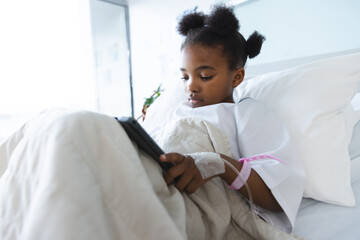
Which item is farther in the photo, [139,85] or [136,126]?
[139,85]

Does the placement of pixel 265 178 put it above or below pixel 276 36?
below

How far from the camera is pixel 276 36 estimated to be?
1.64 meters

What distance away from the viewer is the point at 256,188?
2.10 ft

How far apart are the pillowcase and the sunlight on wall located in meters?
2.29

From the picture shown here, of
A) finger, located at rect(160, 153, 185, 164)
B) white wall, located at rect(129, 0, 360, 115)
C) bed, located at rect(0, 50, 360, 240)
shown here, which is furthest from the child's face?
white wall, located at rect(129, 0, 360, 115)

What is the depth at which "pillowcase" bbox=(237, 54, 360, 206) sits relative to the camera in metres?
0.81

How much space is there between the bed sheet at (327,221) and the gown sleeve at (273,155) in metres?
0.07

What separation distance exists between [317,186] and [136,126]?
24.7 inches

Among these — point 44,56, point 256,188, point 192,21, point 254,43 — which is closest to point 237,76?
point 254,43

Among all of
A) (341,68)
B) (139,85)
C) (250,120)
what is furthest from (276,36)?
(139,85)

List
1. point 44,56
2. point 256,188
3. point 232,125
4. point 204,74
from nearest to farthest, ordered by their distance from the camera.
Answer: point 256,188
point 232,125
point 204,74
point 44,56

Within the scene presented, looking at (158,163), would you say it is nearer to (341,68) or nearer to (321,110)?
(321,110)

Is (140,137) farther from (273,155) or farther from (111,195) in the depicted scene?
(273,155)

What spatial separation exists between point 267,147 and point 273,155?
0.03 meters
